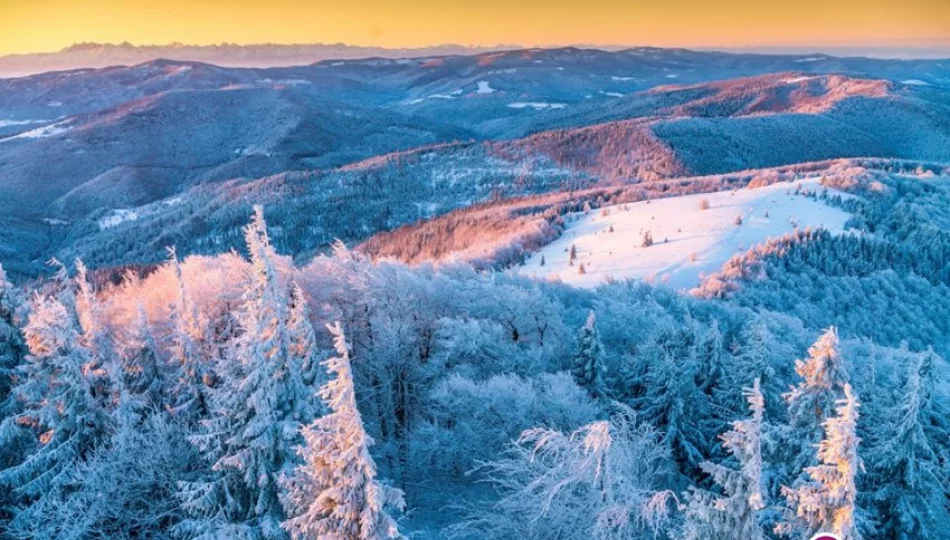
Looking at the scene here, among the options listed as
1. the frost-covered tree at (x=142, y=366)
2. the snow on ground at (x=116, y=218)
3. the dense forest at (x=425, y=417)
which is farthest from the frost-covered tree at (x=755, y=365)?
the snow on ground at (x=116, y=218)

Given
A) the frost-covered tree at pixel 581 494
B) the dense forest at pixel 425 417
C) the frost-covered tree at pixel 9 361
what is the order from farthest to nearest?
the frost-covered tree at pixel 9 361 < the frost-covered tree at pixel 581 494 < the dense forest at pixel 425 417

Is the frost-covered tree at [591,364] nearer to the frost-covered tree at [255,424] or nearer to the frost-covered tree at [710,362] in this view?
the frost-covered tree at [710,362]

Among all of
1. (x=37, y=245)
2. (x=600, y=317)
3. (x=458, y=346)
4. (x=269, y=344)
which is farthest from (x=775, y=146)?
(x=37, y=245)

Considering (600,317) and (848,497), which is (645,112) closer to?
(600,317)

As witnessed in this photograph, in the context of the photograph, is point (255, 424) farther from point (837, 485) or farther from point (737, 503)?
point (837, 485)

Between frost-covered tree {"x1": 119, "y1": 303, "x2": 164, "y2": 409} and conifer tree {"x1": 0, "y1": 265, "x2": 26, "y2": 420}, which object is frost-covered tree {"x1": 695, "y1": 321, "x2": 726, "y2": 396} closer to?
frost-covered tree {"x1": 119, "y1": 303, "x2": 164, "y2": 409}

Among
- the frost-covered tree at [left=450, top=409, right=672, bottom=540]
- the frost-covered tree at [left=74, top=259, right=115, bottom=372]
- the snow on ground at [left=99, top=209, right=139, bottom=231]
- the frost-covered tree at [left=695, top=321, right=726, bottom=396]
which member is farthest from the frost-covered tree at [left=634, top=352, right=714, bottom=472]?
the snow on ground at [left=99, top=209, right=139, bottom=231]

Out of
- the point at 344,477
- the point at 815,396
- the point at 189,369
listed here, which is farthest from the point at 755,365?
the point at 189,369
